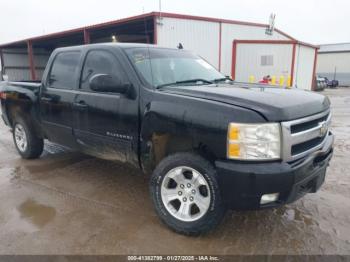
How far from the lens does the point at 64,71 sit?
171 inches

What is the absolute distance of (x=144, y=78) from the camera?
329 centimetres

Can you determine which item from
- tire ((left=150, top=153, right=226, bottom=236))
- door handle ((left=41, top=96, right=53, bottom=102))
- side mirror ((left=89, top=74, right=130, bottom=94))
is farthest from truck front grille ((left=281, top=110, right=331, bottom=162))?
door handle ((left=41, top=96, right=53, bottom=102))

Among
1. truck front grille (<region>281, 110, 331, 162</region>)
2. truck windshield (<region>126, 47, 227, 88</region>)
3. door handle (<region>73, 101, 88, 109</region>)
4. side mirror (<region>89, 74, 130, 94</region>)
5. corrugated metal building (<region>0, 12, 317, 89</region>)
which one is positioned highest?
corrugated metal building (<region>0, 12, 317, 89</region>)

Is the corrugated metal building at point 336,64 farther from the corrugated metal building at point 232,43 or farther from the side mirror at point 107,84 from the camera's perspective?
the side mirror at point 107,84

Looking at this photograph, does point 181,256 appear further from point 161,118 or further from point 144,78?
point 144,78

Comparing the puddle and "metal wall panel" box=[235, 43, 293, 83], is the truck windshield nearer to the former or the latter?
the puddle

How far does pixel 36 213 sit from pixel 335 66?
49.4 m

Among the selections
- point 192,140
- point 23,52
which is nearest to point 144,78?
point 192,140

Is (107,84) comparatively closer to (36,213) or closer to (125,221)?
(125,221)

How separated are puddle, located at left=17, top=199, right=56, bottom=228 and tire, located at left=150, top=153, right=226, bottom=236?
1.27 meters

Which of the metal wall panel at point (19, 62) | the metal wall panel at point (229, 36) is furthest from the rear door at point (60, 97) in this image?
the metal wall panel at point (19, 62)

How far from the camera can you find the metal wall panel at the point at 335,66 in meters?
42.6

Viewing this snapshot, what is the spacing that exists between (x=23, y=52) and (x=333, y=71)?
41611 millimetres

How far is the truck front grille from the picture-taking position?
2509mm
